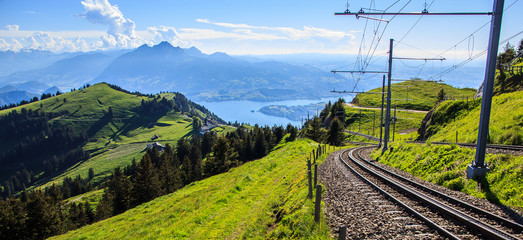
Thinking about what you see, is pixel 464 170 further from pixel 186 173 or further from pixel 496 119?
pixel 186 173

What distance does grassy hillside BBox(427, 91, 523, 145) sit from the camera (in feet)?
70.0

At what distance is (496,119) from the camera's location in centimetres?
2455

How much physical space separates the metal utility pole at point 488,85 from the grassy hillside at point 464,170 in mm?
485

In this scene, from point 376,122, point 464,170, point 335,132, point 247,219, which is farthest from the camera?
point 376,122

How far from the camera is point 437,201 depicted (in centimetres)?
1062

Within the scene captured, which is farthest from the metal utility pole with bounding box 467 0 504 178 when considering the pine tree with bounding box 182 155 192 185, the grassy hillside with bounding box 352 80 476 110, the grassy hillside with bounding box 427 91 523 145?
the grassy hillside with bounding box 352 80 476 110

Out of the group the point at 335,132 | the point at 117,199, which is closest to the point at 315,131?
the point at 335,132

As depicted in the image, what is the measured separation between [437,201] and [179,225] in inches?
644

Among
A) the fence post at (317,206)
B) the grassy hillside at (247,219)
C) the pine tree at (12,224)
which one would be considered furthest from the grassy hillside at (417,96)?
the pine tree at (12,224)

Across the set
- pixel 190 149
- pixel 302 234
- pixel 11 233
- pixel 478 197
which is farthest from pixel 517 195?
pixel 190 149

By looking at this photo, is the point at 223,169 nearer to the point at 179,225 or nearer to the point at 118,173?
the point at 179,225

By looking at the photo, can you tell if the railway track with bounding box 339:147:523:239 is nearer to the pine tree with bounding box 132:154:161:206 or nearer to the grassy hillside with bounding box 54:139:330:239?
the grassy hillside with bounding box 54:139:330:239

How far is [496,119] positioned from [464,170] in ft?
55.9

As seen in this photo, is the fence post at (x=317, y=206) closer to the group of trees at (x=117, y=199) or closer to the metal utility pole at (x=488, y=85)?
the metal utility pole at (x=488, y=85)
